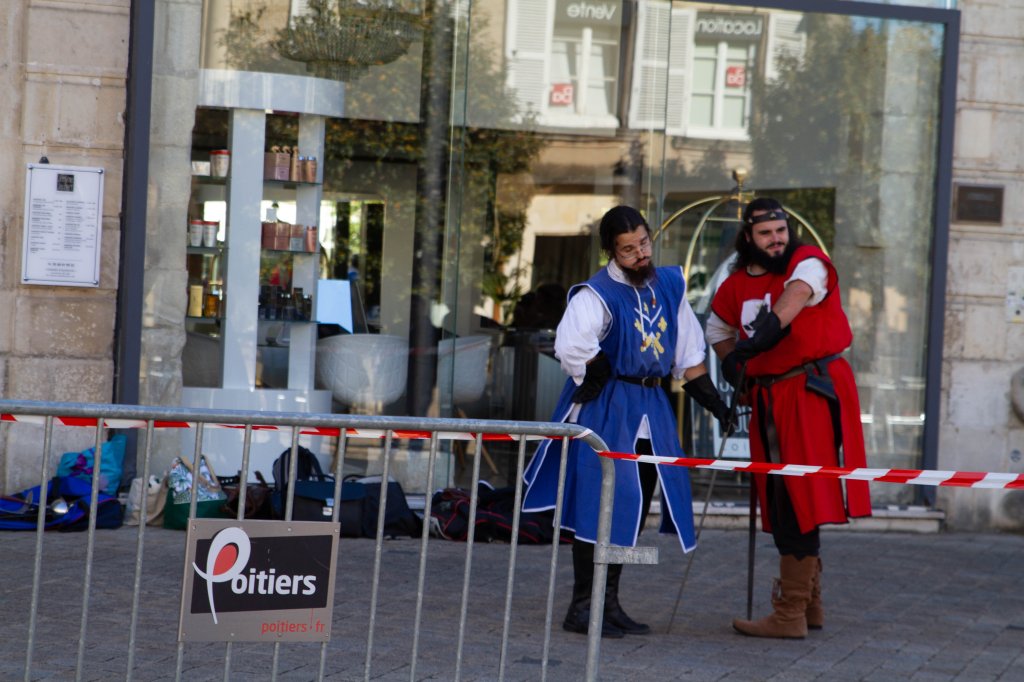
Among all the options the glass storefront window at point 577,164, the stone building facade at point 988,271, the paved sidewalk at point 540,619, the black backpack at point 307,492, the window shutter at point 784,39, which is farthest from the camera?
the window shutter at point 784,39

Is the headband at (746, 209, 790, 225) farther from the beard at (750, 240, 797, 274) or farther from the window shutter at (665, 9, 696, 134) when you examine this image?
the window shutter at (665, 9, 696, 134)

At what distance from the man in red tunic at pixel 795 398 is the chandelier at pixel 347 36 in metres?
3.78

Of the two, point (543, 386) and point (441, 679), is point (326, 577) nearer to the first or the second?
point (441, 679)

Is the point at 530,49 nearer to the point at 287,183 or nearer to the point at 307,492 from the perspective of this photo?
the point at 287,183

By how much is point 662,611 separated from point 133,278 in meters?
3.74

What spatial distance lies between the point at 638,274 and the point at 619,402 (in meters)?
0.54

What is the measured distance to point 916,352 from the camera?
31.8ft

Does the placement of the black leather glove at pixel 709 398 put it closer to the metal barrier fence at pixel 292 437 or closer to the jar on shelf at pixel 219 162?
the metal barrier fence at pixel 292 437

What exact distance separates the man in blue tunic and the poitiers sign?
1.79 meters

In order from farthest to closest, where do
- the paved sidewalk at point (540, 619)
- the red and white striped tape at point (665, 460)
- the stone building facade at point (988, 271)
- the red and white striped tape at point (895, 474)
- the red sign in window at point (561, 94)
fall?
1. the red sign in window at point (561, 94)
2. the stone building facade at point (988, 271)
3. the paved sidewalk at point (540, 619)
4. the red and white striped tape at point (895, 474)
5. the red and white striped tape at point (665, 460)

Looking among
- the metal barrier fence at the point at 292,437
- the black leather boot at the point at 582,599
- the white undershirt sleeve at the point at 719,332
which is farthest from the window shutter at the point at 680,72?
the metal barrier fence at the point at 292,437

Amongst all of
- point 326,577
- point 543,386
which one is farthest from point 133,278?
point 326,577

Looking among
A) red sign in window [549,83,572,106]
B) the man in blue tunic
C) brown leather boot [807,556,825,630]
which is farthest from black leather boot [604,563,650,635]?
red sign in window [549,83,572,106]

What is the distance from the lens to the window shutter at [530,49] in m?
9.52
